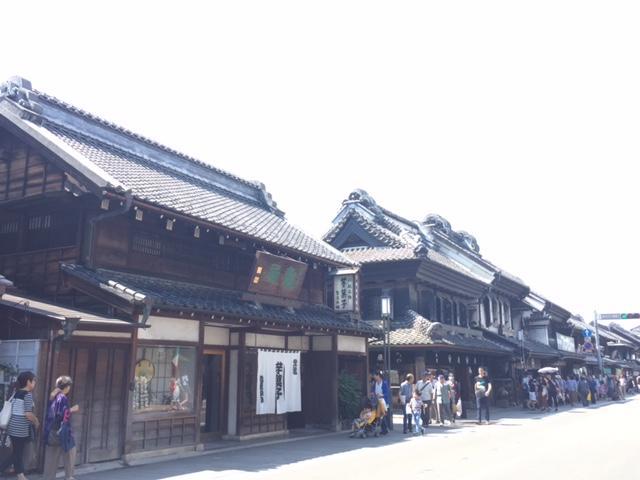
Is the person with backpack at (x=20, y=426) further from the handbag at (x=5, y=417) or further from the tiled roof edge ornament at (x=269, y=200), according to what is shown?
the tiled roof edge ornament at (x=269, y=200)

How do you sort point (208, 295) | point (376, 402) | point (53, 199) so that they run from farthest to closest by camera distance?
1. point (376, 402)
2. point (208, 295)
3. point (53, 199)

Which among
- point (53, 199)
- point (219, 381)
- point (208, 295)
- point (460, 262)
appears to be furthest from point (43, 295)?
point (460, 262)

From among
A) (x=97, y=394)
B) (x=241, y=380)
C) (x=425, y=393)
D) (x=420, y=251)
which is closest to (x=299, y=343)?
(x=241, y=380)

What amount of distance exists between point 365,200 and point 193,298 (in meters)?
17.6

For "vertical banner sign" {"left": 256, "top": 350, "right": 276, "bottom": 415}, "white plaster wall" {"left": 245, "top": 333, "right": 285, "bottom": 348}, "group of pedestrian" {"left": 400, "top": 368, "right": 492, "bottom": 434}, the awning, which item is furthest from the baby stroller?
the awning

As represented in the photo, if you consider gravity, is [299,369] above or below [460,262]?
below

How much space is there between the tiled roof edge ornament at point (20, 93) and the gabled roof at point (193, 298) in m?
5.24

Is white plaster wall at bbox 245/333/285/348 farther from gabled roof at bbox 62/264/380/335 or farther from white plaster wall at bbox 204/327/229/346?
gabled roof at bbox 62/264/380/335

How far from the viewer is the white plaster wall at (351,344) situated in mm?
19250

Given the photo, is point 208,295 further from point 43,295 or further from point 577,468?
point 577,468

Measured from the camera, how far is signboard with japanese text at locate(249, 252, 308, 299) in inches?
626

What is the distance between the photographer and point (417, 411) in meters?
17.9

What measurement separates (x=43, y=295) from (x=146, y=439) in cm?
398

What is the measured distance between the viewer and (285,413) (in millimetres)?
17125
